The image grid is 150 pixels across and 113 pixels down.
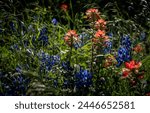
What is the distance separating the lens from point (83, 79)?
3682 mm

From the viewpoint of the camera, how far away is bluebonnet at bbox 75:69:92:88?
368 centimetres

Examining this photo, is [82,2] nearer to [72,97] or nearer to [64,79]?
[64,79]

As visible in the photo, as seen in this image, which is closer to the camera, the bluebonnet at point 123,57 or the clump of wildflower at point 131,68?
the clump of wildflower at point 131,68

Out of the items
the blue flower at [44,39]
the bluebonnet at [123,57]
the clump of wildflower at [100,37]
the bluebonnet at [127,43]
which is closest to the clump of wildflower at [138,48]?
the bluebonnet at [127,43]

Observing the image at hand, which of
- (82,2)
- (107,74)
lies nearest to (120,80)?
(107,74)

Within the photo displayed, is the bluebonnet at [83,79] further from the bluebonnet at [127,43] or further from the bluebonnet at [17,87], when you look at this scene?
the bluebonnet at [127,43]

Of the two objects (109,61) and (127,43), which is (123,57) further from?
(127,43)

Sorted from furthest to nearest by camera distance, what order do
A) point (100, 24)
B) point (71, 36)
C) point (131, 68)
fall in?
point (100, 24) → point (71, 36) → point (131, 68)

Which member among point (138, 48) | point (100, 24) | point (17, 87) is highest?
point (100, 24)

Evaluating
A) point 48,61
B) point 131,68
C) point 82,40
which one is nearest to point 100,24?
point 82,40

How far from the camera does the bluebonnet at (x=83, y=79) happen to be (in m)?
3.68

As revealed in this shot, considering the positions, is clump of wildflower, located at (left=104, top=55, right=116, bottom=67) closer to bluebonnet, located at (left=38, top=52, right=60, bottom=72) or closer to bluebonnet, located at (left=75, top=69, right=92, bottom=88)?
bluebonnet, located at (left=75, top=69, right=92, bottom=88)

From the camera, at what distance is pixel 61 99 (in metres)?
3.43

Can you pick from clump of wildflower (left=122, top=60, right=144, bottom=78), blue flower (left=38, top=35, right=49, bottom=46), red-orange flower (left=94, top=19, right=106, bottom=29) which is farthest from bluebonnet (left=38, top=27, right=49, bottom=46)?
clump of wildflower (left=122, top=60, right=144, bottom=78)
